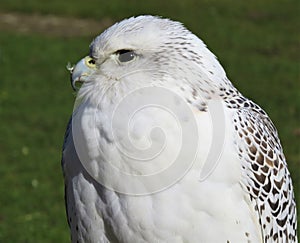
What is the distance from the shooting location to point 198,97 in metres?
3.48

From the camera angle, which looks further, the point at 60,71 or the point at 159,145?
the point at 60,71

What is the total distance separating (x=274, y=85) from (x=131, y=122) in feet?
30.9

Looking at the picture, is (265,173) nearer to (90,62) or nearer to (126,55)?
(126,55)

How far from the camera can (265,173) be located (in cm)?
373

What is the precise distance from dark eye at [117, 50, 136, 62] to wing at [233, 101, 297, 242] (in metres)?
0.56

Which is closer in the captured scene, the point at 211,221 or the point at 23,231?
the point at 211,221

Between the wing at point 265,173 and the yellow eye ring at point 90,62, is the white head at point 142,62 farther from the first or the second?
the wing at point 265,173

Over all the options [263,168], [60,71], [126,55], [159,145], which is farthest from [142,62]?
[60,71]

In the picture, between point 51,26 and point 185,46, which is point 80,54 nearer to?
point 51,26

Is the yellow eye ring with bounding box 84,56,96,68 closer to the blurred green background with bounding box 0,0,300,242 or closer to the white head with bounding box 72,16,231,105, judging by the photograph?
the white head with bounding box 72,16,231,105

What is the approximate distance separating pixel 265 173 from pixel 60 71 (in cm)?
952

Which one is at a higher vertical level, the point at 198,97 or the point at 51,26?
the point at 198,97

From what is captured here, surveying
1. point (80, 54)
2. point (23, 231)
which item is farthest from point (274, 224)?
point (80, 54)

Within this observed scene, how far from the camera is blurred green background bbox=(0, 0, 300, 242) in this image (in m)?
8.24
